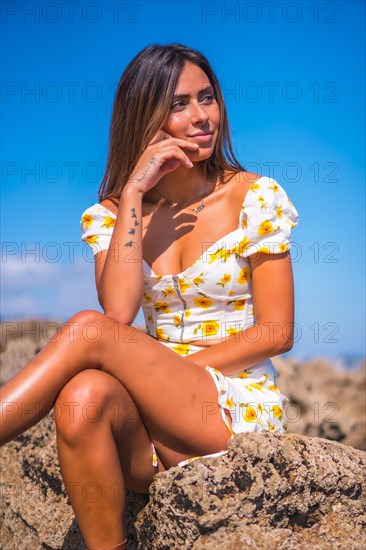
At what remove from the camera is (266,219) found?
311 centimetres

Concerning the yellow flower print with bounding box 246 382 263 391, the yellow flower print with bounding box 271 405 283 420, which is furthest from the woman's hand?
the yellow flower print with bounding box 271 405 283 420

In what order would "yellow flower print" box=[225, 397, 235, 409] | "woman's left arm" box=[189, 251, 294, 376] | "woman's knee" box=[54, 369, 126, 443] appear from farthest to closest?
"woman's left arm" box=[189, 251, 294, 376], "yellow flower print" box=[225, 397, 235, 409], "woman's knee" box=[54, 369, 126, 443]

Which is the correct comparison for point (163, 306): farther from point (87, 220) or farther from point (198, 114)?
point (198, 114)

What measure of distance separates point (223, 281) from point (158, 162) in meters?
0.61

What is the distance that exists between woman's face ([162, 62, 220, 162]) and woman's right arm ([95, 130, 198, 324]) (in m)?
0.05

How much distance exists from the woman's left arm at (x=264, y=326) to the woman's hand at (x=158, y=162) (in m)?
0.56

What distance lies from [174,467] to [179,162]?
1372mm

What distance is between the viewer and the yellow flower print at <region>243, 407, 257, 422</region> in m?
2.87

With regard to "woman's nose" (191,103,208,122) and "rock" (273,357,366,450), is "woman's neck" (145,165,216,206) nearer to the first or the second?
"woman's nose" (191,103,208,122)

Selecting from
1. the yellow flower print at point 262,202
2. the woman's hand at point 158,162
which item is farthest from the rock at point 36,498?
the yellow flower print at point 262,202

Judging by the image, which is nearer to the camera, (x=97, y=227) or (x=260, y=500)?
(x=260, y=500)


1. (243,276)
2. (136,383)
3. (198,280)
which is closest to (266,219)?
(243,276)

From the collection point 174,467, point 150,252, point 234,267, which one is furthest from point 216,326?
point 174,467

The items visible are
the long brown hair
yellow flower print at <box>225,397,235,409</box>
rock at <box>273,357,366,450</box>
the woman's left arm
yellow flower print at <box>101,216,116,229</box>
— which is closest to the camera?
yellow flower print at <box>225,397,235,409</box>
